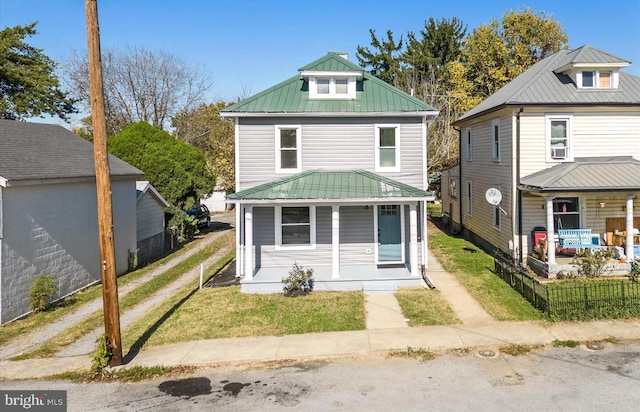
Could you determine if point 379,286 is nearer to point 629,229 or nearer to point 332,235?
point 332,235

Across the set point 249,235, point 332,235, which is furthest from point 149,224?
point 332,235

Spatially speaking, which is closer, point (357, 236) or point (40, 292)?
point (40, 292)

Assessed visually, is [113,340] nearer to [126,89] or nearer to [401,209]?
[401,209]

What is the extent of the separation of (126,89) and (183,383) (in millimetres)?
36518

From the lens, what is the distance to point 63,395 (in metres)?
7.39

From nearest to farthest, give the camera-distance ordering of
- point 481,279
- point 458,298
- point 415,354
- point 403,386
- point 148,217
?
point 403,386 < point 415,354 < point 458,298 < point 481,279 < point 148,217

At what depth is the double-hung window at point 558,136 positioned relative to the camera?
1523 centimetres

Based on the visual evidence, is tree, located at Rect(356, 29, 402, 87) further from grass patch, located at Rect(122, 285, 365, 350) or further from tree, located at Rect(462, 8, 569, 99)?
grass patch, located at Rect(122, 285, 365, 350)

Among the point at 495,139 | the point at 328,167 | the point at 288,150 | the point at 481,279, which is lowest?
the point at 481,279

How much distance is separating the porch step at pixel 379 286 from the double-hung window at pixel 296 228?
2500mm

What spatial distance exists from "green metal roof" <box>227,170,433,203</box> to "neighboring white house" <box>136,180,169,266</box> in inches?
329

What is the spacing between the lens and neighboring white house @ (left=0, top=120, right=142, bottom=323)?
11445mm

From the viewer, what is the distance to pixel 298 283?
1282 centimetres

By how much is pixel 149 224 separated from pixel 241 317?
1162cm
